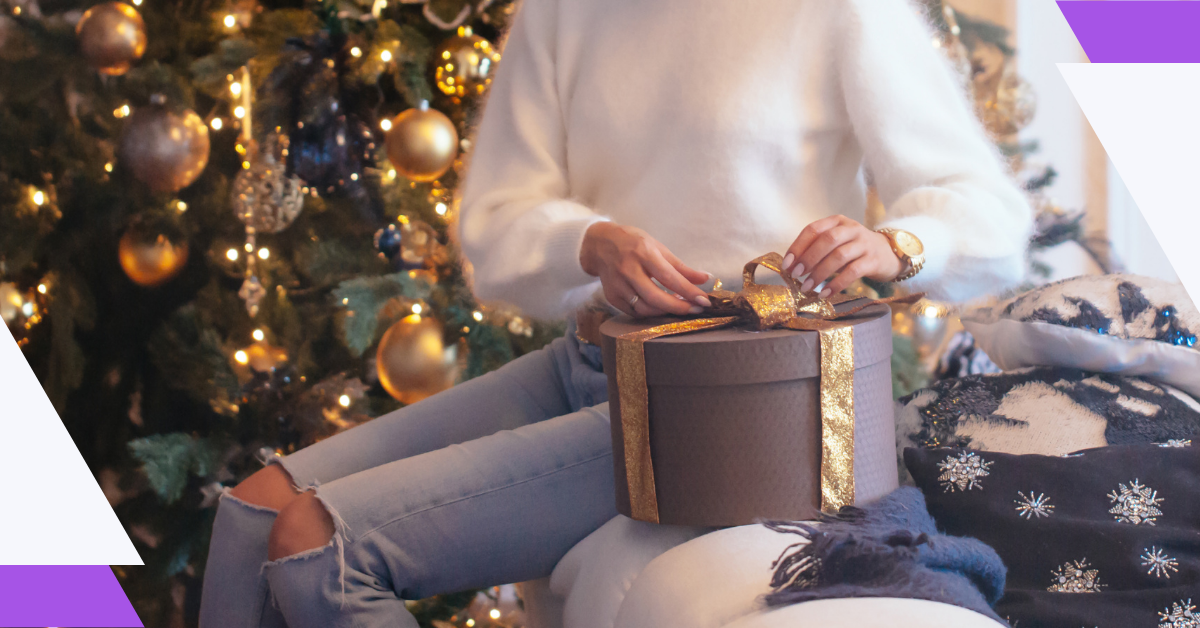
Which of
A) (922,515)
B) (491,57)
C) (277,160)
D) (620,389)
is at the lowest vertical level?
(922,515)

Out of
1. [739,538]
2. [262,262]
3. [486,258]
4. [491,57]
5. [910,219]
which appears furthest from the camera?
[262,262]

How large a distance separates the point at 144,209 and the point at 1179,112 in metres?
1.94

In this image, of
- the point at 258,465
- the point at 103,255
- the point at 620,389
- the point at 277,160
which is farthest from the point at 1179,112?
the point at 103,255

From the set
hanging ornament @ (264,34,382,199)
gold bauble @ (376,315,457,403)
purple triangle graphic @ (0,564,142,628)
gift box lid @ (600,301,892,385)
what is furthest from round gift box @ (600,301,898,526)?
purple triangle graphic @ (0,564,142,628)

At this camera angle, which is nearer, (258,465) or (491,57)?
(491,57)

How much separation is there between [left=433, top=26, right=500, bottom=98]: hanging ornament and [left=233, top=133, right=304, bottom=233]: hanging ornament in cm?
32

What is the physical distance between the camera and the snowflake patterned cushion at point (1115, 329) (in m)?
0.84

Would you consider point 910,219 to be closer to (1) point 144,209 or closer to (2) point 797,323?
(2) point 797,323

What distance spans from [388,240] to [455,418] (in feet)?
2.42

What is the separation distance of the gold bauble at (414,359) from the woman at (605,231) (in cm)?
52

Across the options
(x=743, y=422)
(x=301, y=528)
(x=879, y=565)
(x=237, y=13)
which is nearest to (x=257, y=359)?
(x=237, y=13)

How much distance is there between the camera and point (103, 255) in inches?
65.9

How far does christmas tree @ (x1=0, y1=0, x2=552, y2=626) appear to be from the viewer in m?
1.51

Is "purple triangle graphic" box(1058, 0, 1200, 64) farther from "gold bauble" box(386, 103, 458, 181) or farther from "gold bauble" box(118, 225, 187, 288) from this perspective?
"gold bauble" box(118, 225, 187, 288)
